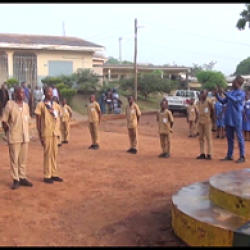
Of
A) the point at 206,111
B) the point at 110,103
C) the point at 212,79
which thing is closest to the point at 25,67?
the point at 110,103

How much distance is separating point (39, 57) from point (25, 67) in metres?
1.10

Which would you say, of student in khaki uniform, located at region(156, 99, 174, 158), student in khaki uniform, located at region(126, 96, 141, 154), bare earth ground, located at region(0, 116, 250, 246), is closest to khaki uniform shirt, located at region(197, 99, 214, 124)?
student in khaki uniform, located at region(156, 99, 174, 158)

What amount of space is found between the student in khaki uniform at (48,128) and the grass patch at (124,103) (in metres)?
14.8

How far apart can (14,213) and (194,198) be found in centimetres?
271

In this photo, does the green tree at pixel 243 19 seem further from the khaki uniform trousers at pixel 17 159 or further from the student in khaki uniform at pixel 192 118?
the khaki uniform trousers at pixel 17 159

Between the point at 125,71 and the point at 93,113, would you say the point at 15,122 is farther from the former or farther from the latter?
the point at 125,71

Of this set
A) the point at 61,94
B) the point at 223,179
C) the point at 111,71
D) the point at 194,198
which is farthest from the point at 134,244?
the point at 111,71

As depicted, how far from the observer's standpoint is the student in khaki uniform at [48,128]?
7395mm

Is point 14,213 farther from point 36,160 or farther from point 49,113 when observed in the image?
point 36,160

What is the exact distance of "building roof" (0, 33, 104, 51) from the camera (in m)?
23.9

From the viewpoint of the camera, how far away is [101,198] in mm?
6699

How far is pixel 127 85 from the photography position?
2909 cm

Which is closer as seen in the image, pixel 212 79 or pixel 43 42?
pixel 43 42

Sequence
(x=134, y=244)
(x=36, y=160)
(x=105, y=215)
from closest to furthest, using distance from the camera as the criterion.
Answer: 1. (x=134, y=244)
2. (x=105, y=215)
3. (x=36, y=160)
